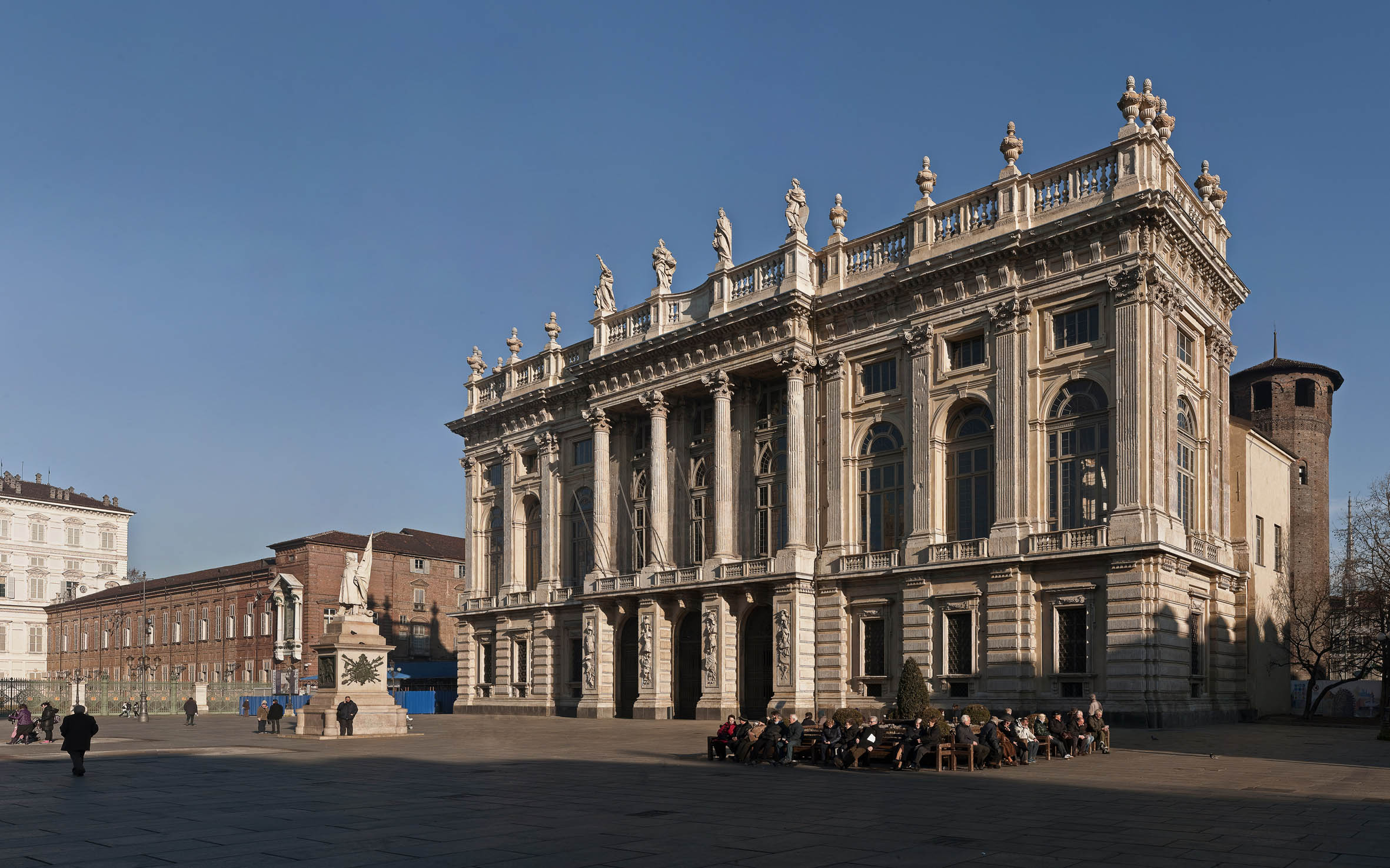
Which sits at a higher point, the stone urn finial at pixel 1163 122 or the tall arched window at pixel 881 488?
the stone urn finial at pixel 1163 122

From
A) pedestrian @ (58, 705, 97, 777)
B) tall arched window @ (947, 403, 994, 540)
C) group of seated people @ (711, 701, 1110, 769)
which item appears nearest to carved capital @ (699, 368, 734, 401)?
tall arched window @ (947, 403, 994, 540)

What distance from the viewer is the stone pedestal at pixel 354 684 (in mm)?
38719

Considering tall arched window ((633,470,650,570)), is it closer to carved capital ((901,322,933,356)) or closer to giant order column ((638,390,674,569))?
giant order column ((638,390,674,569))

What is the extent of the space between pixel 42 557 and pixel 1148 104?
392 feet

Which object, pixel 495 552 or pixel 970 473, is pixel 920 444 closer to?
pixel 970 473

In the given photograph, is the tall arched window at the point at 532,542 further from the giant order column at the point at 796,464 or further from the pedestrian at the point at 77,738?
the pedestrian at the point at 77,738

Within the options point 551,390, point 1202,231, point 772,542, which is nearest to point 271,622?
point 551,390

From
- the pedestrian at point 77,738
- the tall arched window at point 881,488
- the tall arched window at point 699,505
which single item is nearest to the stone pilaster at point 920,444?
the tall arched window at point 881,488

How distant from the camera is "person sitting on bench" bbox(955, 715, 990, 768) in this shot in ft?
81.1

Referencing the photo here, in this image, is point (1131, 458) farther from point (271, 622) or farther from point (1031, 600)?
point (271, 622)

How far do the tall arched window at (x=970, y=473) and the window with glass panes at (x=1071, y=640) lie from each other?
14.2ft

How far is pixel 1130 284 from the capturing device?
126 feet

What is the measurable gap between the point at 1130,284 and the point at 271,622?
69.6 meters

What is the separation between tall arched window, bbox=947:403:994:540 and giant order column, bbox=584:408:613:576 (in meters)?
18.8
